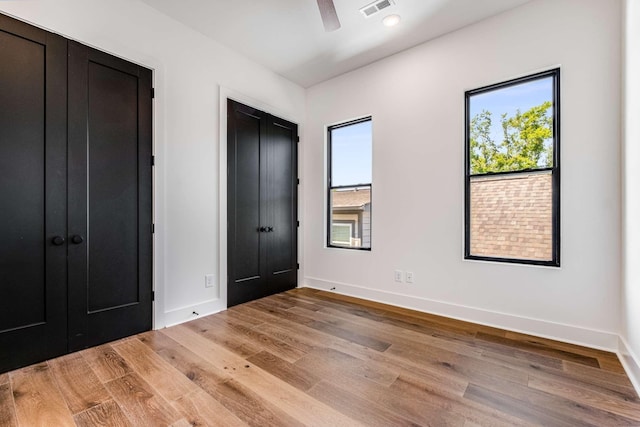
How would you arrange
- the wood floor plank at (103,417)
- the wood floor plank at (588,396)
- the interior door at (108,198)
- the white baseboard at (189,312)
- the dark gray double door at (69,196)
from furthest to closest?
1. the white baseboard at (189,312)
2. the interior door at (108,198)
3. the dark gray double door at (69,196)
4. the wood floor plank at (588,396)
5. the wood floor plank at (103,417)

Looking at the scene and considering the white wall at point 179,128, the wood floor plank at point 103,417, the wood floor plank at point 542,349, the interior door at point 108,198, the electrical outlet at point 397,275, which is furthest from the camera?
A: the electrical outlet at point 397,275

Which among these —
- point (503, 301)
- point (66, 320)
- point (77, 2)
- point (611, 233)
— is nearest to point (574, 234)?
point (611, 233)

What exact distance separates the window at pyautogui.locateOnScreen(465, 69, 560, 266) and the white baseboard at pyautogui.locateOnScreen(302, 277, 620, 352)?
0.55 metres

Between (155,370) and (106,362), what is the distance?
17.2 inches

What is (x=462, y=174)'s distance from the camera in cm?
299

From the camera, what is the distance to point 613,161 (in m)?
2.30

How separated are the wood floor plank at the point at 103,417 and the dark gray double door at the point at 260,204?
1.75 meters

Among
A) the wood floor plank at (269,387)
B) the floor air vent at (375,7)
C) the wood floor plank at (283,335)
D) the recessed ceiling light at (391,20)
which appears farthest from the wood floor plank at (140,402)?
the recessed ceiling light at (391,20)

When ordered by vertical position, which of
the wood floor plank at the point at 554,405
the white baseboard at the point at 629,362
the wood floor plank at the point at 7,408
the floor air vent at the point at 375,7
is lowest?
the wood floor plank at the point at 554,405

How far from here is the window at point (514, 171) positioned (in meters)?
2.59

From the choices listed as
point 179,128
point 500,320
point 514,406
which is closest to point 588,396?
point 514,406

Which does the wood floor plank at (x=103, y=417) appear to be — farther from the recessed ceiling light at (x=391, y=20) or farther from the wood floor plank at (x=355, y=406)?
the recessed ceiling light at (x=391, y=20)

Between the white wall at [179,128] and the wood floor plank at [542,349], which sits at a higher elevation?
the white wall at [179,128]

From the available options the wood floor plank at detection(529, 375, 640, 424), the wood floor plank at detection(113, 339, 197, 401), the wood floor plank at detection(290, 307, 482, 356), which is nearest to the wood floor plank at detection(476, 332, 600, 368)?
the wood floor plank at detection(290, 307, 482, 356)
